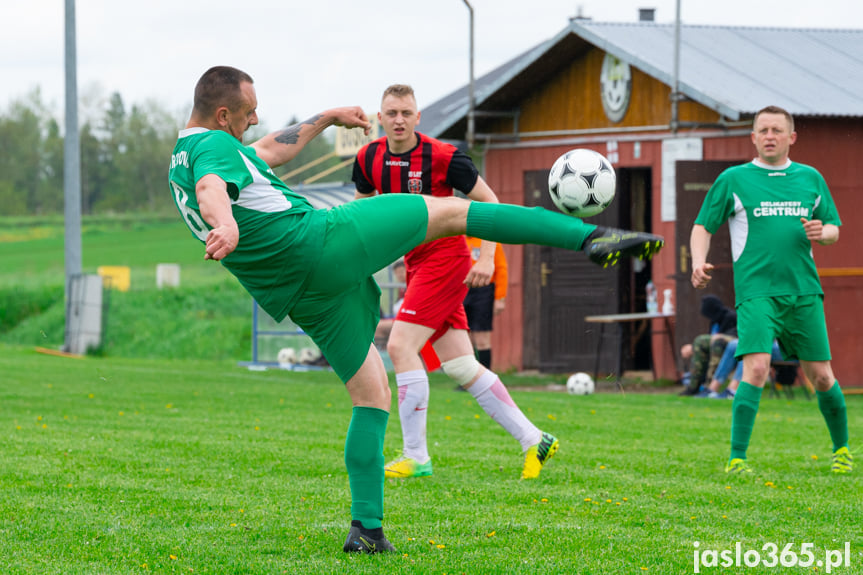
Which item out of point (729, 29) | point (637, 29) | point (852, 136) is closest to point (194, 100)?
point (852, 136)

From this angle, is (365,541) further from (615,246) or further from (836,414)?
(836,414)

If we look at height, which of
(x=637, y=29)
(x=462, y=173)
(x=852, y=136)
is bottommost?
(x=462, y=173)

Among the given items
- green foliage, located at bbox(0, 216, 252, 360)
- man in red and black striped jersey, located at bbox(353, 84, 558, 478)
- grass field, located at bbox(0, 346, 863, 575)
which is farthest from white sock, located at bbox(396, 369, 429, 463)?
green foliage, located at bbox(0, 216, 252, 360)

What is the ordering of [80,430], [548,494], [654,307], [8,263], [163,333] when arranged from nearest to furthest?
1. [548,494]
2. [80,430]
3. [654,307]
4. [163,333]
5. [8,263]

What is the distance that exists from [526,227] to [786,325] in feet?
10.5

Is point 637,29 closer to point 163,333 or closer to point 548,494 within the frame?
point 548,494

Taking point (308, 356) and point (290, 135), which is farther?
point (308, 356)

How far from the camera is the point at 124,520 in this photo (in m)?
5.36

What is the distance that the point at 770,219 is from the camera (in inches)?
285

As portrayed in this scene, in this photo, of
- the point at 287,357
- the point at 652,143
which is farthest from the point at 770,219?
the point at 287,357

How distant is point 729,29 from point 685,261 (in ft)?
18.1

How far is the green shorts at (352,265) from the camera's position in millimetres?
4523

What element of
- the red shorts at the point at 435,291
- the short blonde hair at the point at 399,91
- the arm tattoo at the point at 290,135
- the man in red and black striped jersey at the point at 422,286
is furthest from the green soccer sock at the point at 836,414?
the arm tattoo at the point at 290,135

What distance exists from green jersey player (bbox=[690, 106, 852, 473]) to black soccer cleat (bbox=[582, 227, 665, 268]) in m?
2.54
